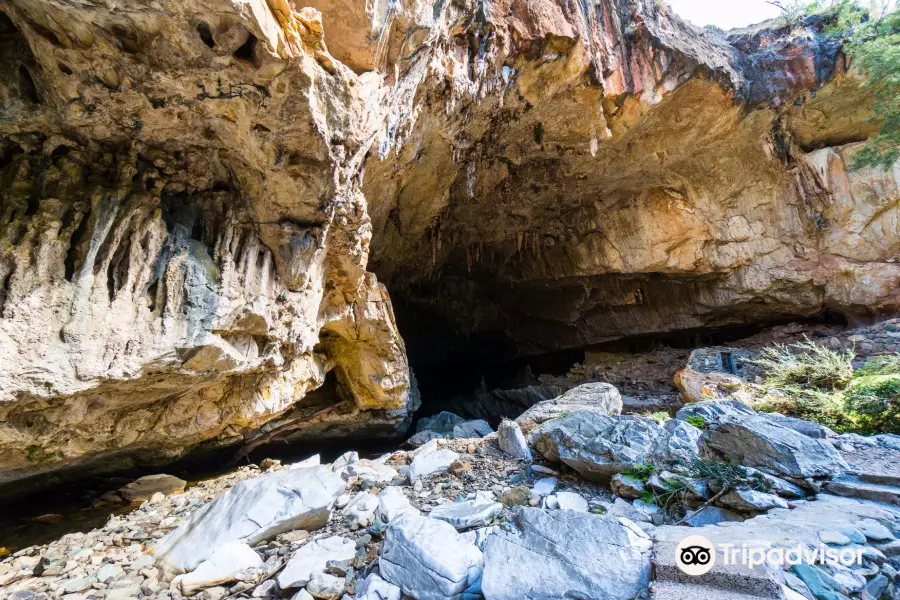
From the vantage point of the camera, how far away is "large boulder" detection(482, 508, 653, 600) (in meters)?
1.74

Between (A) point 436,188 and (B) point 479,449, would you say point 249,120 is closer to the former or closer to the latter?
(B) point 479,449

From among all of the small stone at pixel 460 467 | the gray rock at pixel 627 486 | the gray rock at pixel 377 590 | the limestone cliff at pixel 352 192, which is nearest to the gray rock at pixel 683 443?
the gray rock at pixel 627 486

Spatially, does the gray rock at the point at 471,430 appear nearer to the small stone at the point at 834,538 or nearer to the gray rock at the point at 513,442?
the gray rock at the point at 513,442

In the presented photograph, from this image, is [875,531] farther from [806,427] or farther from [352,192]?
[352,192]

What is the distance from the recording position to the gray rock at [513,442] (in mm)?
3927

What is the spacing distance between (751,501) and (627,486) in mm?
738

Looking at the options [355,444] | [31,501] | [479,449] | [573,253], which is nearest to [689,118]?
[573,253]

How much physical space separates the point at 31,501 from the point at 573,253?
12.0 meters

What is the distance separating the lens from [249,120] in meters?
3.50

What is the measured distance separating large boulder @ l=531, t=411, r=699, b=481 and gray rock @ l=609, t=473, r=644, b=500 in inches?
3.6

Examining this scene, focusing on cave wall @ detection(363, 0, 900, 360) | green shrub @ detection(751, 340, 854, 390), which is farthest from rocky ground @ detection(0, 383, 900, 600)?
cave wall @ detection(363, 0, 900, 360)

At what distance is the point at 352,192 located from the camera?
4805 millimetres

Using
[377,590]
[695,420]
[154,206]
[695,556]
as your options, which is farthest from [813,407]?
[154,206]

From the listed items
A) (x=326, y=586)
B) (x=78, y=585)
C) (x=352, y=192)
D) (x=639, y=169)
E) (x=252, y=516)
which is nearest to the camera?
(x=326, y=586)
